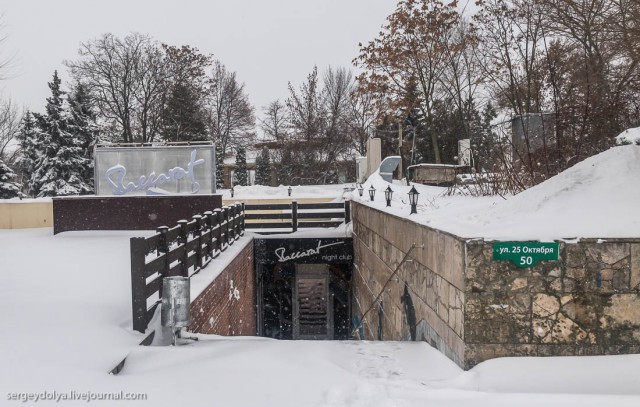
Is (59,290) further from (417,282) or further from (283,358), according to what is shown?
(417,282)

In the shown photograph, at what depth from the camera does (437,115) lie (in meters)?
29.9

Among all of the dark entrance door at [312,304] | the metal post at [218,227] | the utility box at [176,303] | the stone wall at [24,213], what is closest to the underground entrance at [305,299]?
the dark entrance door at [312,304]

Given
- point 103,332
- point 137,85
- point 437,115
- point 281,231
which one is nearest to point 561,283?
point 103,332

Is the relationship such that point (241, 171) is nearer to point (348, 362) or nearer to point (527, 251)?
point (348, 362)

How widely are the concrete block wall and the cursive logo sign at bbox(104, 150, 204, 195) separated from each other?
21.9ft

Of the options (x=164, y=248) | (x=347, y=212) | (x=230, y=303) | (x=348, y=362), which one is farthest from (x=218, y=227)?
(x=347, y=212)

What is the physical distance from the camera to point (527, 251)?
406 cm

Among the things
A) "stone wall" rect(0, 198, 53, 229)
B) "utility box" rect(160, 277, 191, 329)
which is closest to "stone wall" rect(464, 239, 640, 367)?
"utility box" rect(160, 277, 191, 329)

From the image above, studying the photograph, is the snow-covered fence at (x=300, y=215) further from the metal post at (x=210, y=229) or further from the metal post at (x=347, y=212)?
the metal post at (x=210, y=229)

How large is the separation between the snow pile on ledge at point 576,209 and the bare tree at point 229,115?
38276 mm

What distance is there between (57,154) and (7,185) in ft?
12.3

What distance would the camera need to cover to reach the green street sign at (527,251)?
4047 mm

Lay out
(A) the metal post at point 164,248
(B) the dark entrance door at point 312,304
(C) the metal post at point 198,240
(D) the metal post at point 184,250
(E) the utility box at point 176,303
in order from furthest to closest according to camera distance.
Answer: (B) the dark entrance door at point 312,304 → (C) the metal post at point 198,240 → (D) the metal post at point 184,250 → (A) the metal post at point 164,248 → (E) the utility box at point 176,303

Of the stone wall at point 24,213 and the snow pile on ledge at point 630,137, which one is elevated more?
the snow pile on ledge at point 630,137
